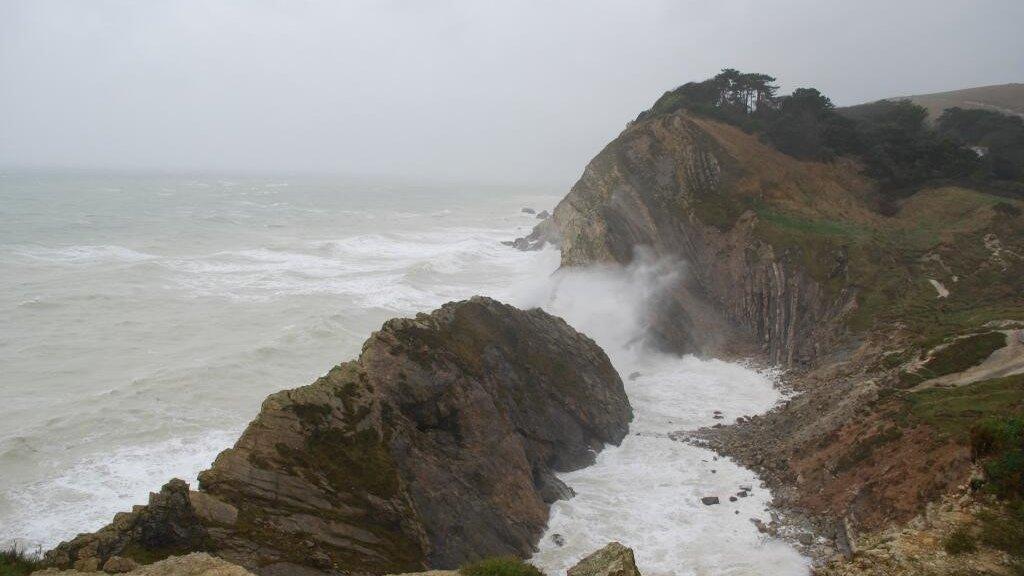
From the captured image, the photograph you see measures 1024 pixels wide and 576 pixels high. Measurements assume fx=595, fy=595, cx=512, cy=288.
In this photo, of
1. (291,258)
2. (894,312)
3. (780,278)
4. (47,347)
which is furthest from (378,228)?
(894,312)

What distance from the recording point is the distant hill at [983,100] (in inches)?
3314

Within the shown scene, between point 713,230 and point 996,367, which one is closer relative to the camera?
point 996,367

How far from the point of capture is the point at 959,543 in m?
10.5

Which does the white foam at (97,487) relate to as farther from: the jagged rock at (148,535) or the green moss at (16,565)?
the green moss at (16,565)

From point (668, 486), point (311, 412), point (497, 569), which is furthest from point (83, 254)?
point (497, 569)

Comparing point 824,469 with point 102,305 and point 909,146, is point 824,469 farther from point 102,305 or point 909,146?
point 102,305

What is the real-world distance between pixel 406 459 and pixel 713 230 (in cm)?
2989

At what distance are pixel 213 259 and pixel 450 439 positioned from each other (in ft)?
164

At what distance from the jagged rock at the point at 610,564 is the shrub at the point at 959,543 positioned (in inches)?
221

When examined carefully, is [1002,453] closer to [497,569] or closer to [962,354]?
[497,569]

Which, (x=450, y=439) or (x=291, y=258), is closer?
(x=450, y=439)

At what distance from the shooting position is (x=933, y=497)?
50.8 ft

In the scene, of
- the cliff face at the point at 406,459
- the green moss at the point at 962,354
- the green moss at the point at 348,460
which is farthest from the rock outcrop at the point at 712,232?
the green moss at the point at 348,460

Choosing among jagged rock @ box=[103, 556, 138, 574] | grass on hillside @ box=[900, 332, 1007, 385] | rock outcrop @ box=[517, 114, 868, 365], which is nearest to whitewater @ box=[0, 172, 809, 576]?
rock outcrop @ box=[517, 114, 868, 365]
